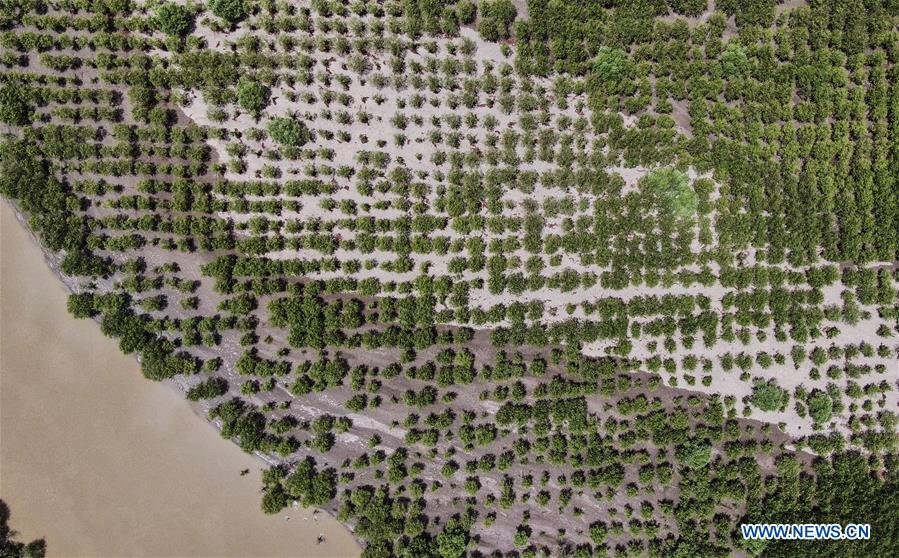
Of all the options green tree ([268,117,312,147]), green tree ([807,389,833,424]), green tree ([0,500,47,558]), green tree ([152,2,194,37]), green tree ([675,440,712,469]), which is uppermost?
green tree ([152,2,194,37])

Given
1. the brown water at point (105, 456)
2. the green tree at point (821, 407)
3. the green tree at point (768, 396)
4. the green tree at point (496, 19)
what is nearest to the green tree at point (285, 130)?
the green tree at point (496, 19)

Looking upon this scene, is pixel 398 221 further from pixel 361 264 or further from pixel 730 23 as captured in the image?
pixel 730 23

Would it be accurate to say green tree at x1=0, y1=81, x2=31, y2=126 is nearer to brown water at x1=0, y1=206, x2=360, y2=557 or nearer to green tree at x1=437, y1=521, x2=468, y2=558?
brown water at x1=0, y1=206, x2=360, y2=557

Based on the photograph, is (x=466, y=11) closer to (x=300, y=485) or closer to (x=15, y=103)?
(x=15, y=103)

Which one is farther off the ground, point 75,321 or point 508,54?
point 508,54

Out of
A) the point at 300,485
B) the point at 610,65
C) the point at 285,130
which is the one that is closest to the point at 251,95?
the point at 285,130

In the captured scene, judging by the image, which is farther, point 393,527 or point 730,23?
point 730,23

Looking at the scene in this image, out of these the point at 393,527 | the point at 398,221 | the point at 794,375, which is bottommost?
the point at 393,527

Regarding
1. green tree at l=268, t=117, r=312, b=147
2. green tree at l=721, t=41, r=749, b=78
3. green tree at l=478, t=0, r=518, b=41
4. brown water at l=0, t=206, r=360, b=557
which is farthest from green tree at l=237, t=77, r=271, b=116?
green tree at l=721, t=41, r=749, b=78

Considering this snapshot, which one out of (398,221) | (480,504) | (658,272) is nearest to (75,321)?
(398,221)

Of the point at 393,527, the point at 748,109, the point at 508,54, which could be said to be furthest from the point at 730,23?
the point at 393,527
